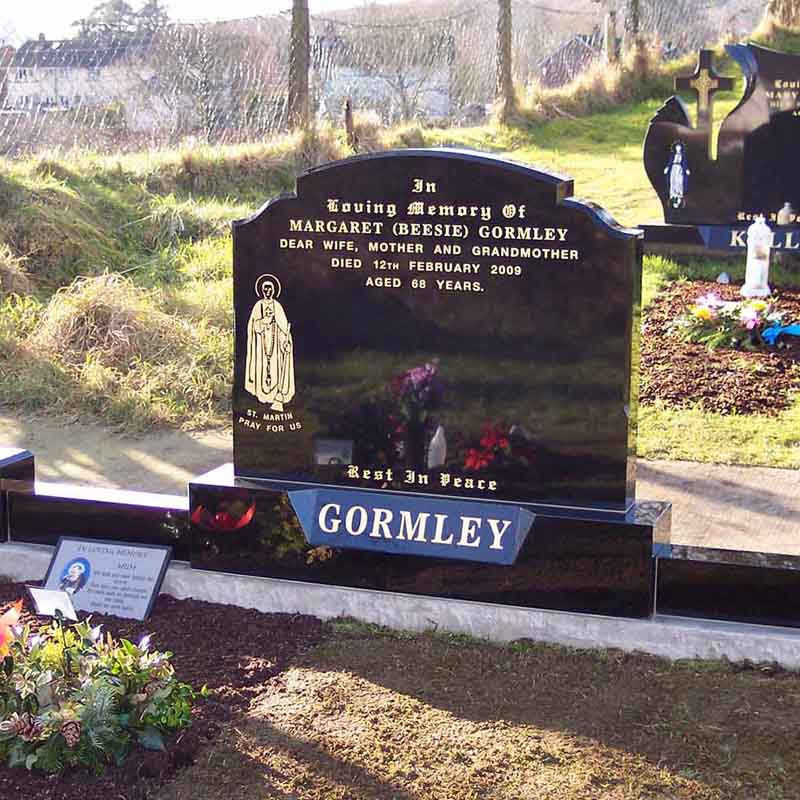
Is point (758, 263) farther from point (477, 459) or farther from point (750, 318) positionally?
point (477, 459)

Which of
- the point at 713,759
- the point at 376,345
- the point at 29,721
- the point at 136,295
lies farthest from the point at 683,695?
the point at 136,295

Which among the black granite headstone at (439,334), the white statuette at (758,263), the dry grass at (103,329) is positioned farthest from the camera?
the white statuette at (758,263)

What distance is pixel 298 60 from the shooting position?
59.0ft

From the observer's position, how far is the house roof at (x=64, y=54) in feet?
66.8

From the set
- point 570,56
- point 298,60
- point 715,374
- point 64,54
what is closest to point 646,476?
point 715,374

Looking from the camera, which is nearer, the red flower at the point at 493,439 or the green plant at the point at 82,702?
the green plant at the point at 82,702

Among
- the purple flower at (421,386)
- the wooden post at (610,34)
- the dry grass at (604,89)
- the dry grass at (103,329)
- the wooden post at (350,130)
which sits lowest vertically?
the dry grass at (103,329)

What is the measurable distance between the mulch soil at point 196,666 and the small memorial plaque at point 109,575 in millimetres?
76

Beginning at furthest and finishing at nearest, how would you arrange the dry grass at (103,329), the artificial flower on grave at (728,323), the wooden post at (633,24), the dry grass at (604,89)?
the wooden post at (633,24), the dry grass at (604,89), the artificial flower on grave at (728,323), the dry grass at (103,329)

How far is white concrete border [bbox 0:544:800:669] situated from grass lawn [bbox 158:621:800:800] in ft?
0.22

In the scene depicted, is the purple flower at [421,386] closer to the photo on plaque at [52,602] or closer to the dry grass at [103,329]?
the photo on plaque at [52,602]

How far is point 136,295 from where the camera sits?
9.77 meters

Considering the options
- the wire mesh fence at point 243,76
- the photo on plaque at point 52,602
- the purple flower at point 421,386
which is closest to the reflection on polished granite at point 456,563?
the purple flower at point 421,386

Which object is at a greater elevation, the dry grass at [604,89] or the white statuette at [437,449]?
the dry grass at [604,89]
